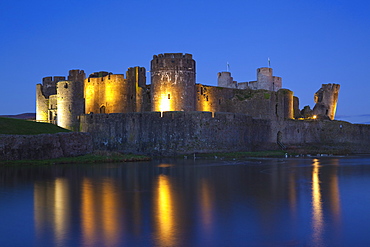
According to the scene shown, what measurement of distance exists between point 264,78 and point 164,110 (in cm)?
2474

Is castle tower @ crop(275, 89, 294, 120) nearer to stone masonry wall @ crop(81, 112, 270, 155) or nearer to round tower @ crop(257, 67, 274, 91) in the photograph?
round tower @ crop(257, 67, 274, 91)

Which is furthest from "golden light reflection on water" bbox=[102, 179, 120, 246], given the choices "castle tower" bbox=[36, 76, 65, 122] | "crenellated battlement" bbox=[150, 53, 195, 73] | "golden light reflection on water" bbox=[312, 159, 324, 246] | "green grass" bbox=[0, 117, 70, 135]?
"castle tower" bbox=[36, 76, 65, 122]

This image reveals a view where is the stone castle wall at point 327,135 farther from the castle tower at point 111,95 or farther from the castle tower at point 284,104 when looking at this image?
the castle tower at point 111,95

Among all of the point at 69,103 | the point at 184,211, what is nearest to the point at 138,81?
the point at 69,103

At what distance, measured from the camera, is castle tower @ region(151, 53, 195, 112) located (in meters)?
32.9

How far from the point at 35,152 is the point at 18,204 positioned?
499 inches

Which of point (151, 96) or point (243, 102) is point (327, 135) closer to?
point (243, 102)

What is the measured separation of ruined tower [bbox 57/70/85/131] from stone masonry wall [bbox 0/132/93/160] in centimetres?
992

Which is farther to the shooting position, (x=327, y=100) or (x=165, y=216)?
(x=327, y=100)

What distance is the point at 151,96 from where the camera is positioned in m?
34.0

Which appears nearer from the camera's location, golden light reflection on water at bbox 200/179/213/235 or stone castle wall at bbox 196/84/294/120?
golden light reflection on water at bbox 200/179/213/235

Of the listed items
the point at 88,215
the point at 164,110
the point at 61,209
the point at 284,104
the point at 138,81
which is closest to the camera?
the point at 88,215

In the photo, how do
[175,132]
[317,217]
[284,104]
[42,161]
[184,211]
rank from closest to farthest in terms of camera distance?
[317,217]
[184,211]
[42,161]
[175,132]
[284,104]

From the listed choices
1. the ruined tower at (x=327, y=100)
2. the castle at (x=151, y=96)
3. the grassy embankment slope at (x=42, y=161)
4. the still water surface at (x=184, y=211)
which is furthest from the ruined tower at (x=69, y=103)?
the ruined tower at (x=327, y=100)
